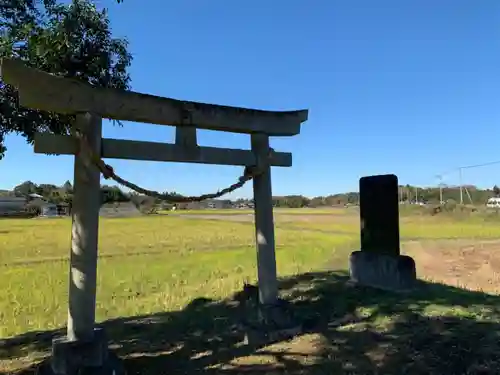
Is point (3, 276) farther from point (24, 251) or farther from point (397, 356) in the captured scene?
point (397, 356)

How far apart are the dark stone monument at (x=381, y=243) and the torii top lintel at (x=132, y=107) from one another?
2.31 metres

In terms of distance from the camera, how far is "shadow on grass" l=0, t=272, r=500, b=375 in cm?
437

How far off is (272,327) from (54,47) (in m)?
4.21

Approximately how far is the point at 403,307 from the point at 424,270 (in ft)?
A: 22.8

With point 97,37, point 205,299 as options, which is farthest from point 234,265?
point 97,37

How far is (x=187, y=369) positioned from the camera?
486 centimetres

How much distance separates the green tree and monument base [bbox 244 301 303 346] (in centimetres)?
363

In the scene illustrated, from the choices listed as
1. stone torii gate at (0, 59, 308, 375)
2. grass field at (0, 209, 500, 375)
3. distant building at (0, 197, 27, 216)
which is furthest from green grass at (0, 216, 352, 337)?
distant building at (0, 197, 27, 216)

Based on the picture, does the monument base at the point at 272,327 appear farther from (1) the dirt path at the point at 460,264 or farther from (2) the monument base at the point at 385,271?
(1) the dirt path at the point at 460,264

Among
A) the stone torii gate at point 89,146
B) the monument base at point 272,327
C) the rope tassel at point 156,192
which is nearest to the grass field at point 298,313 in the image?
the monument base at point 272,327

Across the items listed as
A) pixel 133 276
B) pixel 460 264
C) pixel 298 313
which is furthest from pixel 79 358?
pixel 460 264

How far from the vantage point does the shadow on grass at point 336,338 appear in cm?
437

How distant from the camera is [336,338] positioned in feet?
17.1

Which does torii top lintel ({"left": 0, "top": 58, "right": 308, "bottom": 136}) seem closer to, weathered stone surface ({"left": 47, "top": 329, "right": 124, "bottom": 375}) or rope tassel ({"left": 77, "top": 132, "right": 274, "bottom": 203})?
rope tassel ({"left": 77, "top": 132, "right": 274, "bottom": 203})
